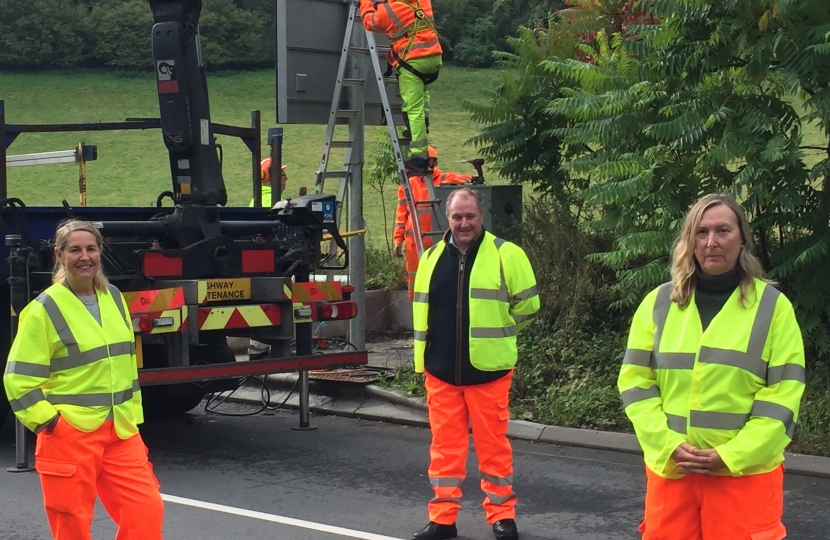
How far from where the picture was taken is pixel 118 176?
120 ft

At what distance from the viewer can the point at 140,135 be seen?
5038 centimetres

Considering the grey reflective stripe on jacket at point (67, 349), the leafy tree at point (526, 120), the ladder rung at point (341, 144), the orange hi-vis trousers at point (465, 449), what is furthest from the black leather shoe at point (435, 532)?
the leafy tree at point (526, 120)

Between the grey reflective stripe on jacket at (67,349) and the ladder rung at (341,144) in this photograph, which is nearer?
the grey reflective stripe on jacket at (67,349)

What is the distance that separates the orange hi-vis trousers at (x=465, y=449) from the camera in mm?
6180

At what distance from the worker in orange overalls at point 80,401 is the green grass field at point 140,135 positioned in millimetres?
13333

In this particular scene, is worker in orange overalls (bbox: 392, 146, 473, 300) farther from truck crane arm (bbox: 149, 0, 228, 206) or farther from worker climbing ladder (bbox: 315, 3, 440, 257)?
truck crane arm (bbox: 149, 0, 228, 206)

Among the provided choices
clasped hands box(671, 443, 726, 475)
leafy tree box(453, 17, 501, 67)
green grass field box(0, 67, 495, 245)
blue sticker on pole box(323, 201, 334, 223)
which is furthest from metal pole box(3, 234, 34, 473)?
leafy tree box(453, 17, 501, 67)

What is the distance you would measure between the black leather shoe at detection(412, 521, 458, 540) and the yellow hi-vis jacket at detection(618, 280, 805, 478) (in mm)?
2463

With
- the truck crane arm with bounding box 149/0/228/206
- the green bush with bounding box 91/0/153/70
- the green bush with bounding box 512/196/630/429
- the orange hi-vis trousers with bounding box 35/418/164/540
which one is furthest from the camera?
the green bush with bounding box 91/0/153/70

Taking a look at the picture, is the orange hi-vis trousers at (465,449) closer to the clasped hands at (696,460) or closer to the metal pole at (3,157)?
the clasped hands at (696,460)

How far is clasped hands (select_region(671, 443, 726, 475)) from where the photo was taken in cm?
372

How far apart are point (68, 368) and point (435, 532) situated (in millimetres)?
2241

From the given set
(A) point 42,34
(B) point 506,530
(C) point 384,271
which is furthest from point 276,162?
(A) point 42,34

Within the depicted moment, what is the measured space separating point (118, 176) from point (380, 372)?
27.6m
